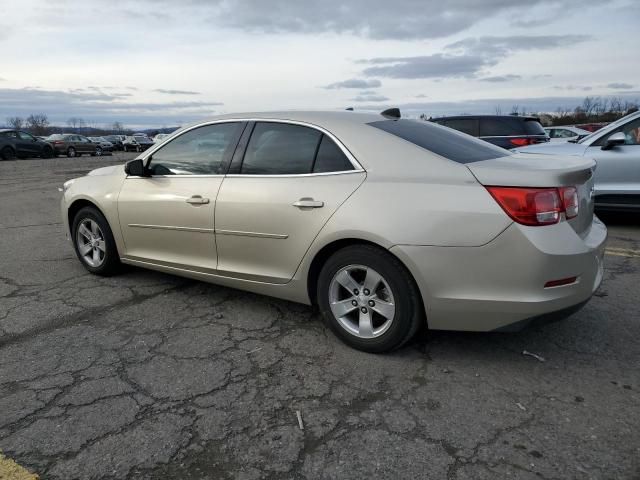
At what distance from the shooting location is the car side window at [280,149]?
3.68 meters

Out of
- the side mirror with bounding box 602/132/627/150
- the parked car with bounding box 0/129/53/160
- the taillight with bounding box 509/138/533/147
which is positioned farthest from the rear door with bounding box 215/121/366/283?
the parked car with bounding box 0/129/53/160

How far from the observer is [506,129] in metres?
11.4

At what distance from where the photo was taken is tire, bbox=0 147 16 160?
1049 inches

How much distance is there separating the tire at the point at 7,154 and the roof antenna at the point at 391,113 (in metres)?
28.0

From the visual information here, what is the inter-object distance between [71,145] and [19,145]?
23.4 ft

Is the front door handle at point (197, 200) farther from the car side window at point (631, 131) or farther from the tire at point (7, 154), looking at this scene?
the tire at point (7, 154)

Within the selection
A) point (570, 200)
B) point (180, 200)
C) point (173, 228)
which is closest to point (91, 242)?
point (173, 228)

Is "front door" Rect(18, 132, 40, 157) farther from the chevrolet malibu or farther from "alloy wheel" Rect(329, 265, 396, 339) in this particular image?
"alloy wheel" Rect(329, 265, 396, 339)

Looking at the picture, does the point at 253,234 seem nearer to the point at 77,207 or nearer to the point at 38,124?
the point at 77,207

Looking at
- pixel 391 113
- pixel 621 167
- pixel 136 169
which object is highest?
pixel 391 113

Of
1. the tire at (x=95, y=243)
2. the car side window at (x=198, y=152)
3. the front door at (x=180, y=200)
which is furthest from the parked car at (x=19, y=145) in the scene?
the car side window at (x=198, y=152)

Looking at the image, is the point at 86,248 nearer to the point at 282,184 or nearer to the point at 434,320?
the point at 282,184

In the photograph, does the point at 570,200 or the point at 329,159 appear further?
the point at 329,159

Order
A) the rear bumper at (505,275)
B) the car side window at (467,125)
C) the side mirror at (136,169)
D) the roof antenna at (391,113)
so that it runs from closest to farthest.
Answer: the rear bumper at (505,275) < the roof antenna at (391,113) < the side mirror at (136,169) < the car side window at (467,125)
